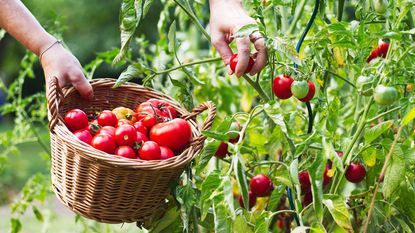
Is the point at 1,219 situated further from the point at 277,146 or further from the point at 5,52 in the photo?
the point at 5,52

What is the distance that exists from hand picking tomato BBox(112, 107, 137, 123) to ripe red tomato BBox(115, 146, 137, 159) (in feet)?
0.56

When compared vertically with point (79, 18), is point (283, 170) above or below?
above

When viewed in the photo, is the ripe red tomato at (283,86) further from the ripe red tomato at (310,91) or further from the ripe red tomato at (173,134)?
the ripe red tomato at (173,134)

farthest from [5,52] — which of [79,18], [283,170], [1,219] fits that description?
[283,170]

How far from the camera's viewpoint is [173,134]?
1.50m

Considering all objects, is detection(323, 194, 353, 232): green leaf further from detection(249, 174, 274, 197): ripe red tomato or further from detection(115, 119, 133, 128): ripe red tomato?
detection(115, 119, 133, 128): ripe red tomato

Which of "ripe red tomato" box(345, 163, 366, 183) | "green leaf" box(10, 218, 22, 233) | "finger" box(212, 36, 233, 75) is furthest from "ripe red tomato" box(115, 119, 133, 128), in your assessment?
"green leaf" box(10, 218, 22, 233)

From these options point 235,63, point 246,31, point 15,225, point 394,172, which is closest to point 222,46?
point 235,63

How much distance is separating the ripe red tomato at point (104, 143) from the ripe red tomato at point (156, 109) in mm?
168

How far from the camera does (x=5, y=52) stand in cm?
794

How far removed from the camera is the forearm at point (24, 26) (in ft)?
5.47

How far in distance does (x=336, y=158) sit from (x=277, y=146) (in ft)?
1.44

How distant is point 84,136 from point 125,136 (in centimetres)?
9

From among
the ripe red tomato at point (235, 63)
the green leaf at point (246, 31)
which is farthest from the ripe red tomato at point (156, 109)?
the green leaf at point (246, 31)
